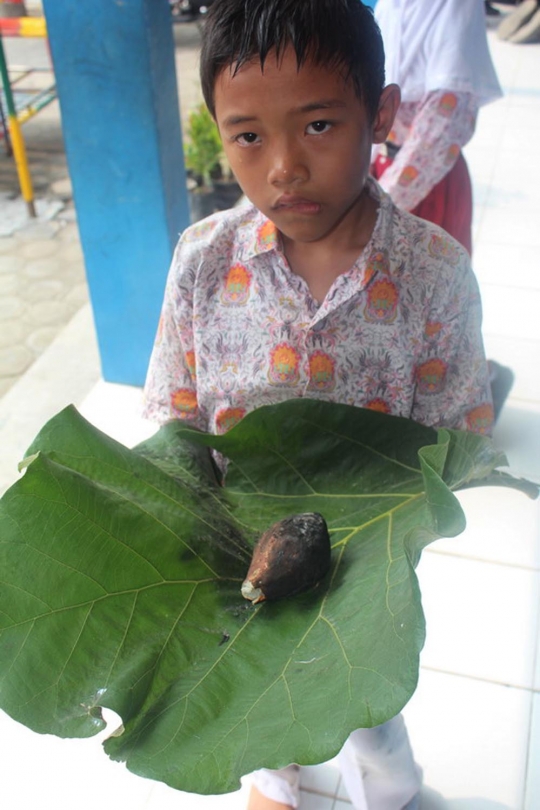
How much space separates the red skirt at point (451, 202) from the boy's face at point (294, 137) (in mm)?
999

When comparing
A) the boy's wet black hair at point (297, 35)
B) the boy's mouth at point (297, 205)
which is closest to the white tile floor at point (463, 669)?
the boy's mouth at point (297, 205)

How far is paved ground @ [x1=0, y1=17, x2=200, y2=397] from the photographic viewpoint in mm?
2779

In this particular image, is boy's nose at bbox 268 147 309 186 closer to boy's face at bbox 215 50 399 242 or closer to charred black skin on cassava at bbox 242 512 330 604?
boy's face at bbox 215 50 399 242

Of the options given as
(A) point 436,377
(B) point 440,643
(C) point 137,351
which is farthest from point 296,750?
(C) point 137,351

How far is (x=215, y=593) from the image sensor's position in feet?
2.55

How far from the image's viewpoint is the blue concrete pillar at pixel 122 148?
5.85 ft

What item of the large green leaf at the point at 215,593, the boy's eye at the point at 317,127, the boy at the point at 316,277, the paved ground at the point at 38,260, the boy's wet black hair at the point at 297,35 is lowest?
the paved ground at the point at 38,260

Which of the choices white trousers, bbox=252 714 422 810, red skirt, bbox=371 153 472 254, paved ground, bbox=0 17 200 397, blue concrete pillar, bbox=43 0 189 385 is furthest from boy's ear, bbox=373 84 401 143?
paved ground, bbox=0 17 200 397

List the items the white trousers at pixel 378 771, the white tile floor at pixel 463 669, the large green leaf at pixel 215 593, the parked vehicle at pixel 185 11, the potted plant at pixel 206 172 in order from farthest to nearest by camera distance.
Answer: the parked vehicle at pixel 185 11 < the potted plant at pixel 206 172 < the white tile floor at pixel 463 669 < the white trousers at pixel 378 771 < the large green leaf at pixel 215 593

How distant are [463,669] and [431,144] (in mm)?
970

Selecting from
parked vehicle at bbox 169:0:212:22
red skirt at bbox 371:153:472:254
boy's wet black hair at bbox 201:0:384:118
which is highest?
boy's wet black hair at bbox 201:0:384:118

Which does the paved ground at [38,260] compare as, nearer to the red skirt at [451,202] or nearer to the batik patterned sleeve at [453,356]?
the red skirt at [451,202]

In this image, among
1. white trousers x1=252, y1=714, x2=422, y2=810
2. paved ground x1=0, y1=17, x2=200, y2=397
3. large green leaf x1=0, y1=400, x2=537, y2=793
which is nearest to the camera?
large green leaf x1=0, y1=400, x2=537, y2=793

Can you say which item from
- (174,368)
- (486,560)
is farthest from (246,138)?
(486,560)
